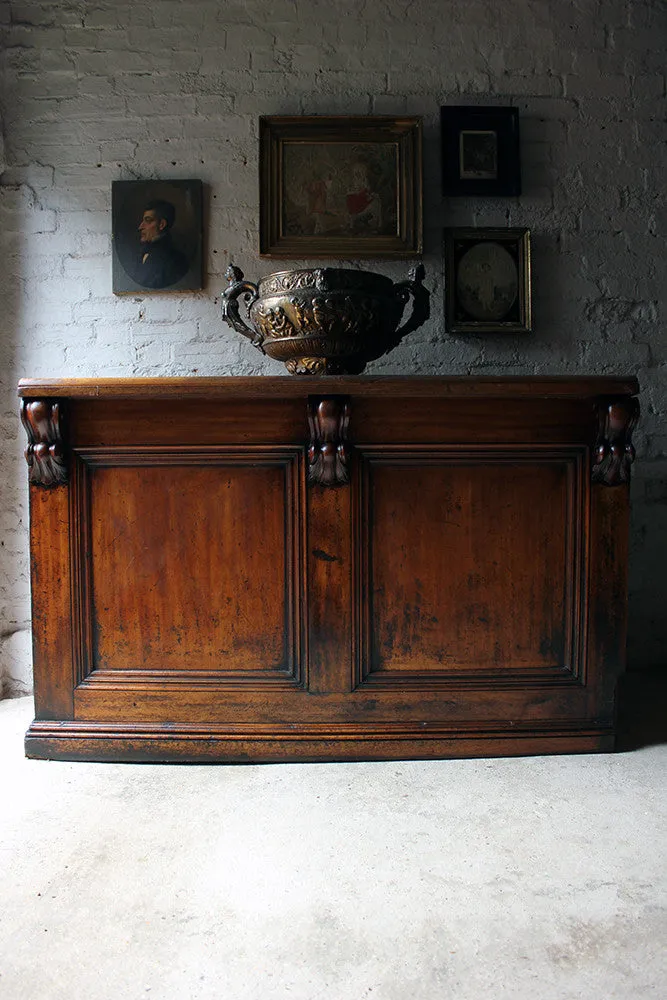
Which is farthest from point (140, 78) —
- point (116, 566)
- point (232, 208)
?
point (116, 566)

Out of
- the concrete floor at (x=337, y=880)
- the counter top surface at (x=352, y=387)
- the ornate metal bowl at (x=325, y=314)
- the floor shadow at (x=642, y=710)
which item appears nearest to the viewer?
the concrete floor at (x=337, y=880)

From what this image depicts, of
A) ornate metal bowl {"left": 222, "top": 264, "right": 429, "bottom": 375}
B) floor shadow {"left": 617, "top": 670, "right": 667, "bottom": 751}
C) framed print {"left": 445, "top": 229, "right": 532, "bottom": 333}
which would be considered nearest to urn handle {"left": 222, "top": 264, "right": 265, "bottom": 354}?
ornate metal bowl {"left": 222, "top": 264, "right": 429, "bottom": 375}

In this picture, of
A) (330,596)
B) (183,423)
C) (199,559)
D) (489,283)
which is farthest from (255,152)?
(330,596)

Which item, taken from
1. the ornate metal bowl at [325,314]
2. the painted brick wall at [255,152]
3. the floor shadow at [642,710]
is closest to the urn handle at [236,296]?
the ornate metal bowl at [325,314]

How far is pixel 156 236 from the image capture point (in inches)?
99.7

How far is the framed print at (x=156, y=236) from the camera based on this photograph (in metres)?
2.53

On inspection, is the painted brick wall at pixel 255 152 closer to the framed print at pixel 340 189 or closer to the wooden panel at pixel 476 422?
the framed print at pixel 340 189

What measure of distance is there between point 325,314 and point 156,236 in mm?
1021

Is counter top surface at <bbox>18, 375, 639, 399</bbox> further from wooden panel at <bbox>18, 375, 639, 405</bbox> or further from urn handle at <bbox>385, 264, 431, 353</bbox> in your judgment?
urn handle at <bbox>385, 264, 431, 353</bbox>

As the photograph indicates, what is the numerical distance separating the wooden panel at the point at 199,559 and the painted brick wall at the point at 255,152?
2.68 ft

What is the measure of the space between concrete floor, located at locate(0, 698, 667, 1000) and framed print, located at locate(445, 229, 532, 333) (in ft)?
4.97

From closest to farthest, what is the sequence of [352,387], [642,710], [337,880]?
[337,880], [352,387], [642,710]

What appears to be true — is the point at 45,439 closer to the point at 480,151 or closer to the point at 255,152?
the point at 255,152

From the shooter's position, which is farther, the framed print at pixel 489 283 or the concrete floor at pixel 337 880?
the framed print at pixel 489 283
